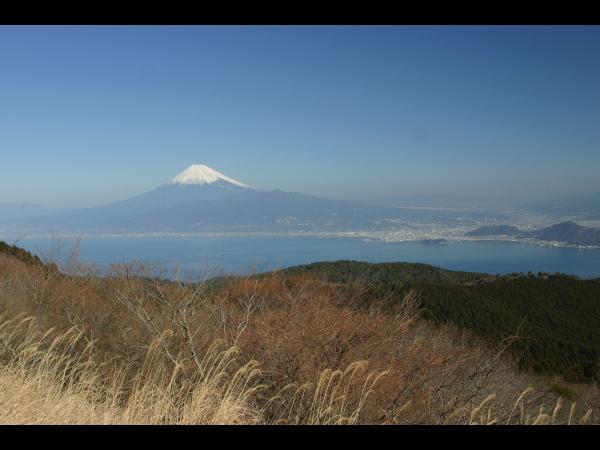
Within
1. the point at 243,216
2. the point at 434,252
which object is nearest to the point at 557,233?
the point at 434,252

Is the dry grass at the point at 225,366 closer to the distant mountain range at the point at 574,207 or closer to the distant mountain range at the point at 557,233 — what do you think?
the distant mountain range at the point at 557,233

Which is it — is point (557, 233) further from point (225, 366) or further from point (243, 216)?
point (225, 366)

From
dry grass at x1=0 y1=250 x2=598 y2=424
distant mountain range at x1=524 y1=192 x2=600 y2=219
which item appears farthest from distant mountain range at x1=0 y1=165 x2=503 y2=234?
dry grass at x1=0 y1=250 x2=598 y2=424

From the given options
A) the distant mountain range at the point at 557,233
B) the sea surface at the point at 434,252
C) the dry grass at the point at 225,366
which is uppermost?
the dry grass at the point at 225,366

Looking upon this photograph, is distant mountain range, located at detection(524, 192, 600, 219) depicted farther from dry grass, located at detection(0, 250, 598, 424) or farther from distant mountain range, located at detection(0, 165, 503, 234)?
dry grass, located at detection(0, 250, 598, 424)

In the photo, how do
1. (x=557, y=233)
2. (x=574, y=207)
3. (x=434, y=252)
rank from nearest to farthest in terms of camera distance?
(x=434, y=252), (x=557, y=233), (x=574, y=207)

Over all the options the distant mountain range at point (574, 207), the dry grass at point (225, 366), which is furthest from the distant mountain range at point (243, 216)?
the dry grass at point (225, 366)
